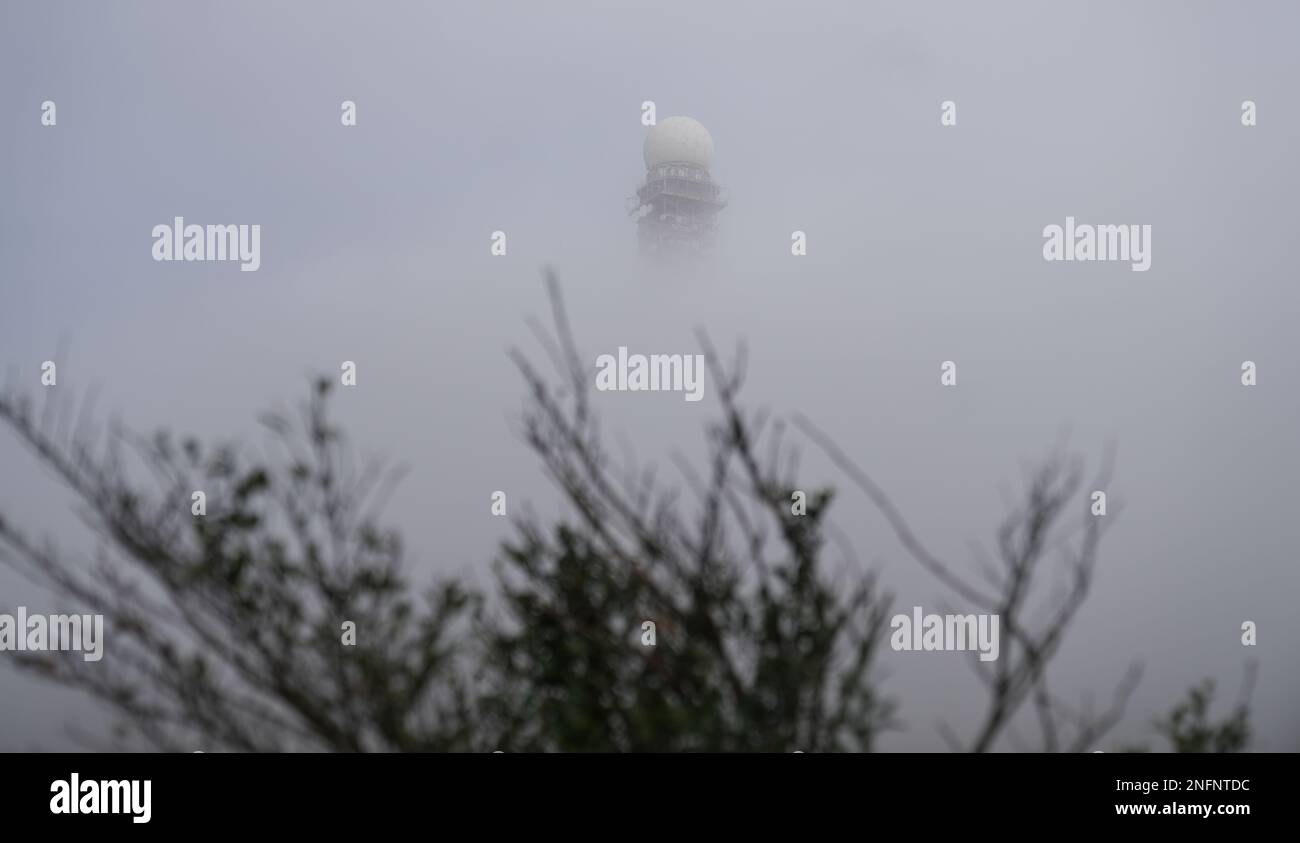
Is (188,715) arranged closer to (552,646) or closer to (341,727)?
(341,727)
